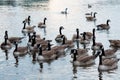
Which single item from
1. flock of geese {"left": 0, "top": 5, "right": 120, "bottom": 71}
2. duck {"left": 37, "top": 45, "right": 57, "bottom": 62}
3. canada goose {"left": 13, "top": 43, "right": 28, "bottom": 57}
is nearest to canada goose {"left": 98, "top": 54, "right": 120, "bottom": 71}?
flock of geese {"left": 0, "top": 5, "right": 120, "bottom": 71}

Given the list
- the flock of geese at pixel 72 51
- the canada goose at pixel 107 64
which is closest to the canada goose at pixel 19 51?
the flock of geese at pixel 72 51

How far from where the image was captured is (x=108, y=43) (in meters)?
43.0

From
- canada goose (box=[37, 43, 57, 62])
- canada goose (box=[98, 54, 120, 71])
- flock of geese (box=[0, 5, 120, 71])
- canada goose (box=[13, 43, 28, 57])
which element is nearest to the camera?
canada goose (box=[98, 54, 120, 71])

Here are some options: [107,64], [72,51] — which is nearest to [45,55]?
[72,51]

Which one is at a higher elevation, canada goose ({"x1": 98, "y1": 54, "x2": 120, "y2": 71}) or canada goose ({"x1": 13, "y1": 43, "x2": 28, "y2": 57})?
canada goose ({"x1": 13, "y1": 43, "x2": 28, "y2": 57})

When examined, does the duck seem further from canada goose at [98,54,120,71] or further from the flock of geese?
canada goose at [98,54,120,71]

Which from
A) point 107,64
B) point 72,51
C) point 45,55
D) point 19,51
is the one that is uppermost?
point 72,51

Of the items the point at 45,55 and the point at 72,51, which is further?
the point at 45,55

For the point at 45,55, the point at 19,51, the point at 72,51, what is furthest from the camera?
the point at 19,51

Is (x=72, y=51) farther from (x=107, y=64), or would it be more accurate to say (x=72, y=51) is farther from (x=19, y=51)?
(x=19, y=51)

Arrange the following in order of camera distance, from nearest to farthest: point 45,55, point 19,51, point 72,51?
point 72,51 → point 45,55 → point 19,51

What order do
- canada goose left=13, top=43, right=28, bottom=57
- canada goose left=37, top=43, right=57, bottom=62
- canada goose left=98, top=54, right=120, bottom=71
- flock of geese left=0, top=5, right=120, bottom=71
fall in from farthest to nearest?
1. canada goose left=13, top=43, right=28, bottom=57
2. canada goose left=37, top=43, right=57, bottom=62
3. flock of geese left=0, top=5, right=120, bottom=71
4. canada goose left=98, top=54, right=120, bottom=71

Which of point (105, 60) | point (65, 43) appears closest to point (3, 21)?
point (65, 43)

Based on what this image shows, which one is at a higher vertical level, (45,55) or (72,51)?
(72,51)
